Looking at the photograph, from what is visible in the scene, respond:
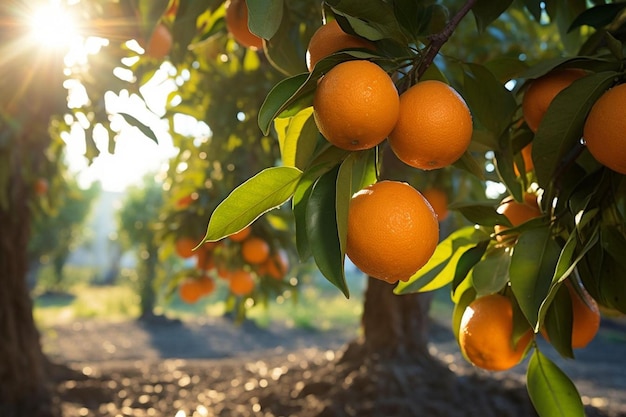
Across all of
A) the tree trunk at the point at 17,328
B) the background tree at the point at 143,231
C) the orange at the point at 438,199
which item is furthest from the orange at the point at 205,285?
the background tree at the point at 143,231

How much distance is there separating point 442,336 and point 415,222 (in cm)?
605

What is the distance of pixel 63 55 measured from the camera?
4.57ft

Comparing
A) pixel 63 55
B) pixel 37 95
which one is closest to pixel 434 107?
pixel 63 55

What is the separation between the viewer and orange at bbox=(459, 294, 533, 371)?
26.5 inches

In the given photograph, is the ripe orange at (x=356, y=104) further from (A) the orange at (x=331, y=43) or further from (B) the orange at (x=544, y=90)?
(B) the orange at (x=544, y=90)

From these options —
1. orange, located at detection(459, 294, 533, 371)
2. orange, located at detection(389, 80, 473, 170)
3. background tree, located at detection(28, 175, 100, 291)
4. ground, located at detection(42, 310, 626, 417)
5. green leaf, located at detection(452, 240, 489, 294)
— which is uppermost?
background tree, located at detection(28, 175, 100, 291)

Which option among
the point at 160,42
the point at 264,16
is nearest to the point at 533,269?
the point at 264,16

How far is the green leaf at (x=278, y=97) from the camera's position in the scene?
0.53 meters

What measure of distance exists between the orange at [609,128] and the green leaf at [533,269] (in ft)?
0.37

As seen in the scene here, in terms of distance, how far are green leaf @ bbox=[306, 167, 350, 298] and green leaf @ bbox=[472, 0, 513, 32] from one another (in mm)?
358

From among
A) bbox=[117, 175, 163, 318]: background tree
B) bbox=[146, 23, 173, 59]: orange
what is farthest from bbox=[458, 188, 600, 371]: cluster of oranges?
bbox=[117, 175, 163, 318]: background tree

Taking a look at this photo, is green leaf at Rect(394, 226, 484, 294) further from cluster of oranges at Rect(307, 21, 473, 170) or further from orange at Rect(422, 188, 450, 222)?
orange at Rect(422, 188, 450, 222)

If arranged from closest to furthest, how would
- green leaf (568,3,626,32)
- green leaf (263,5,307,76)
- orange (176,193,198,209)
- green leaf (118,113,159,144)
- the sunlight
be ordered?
green leaf (568,3,626,32)
green leaf (263,5,307,76)
green leaf (118,113,159,144)
the sunlight
orange (176,193,198,209)

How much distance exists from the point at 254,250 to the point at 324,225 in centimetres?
155
